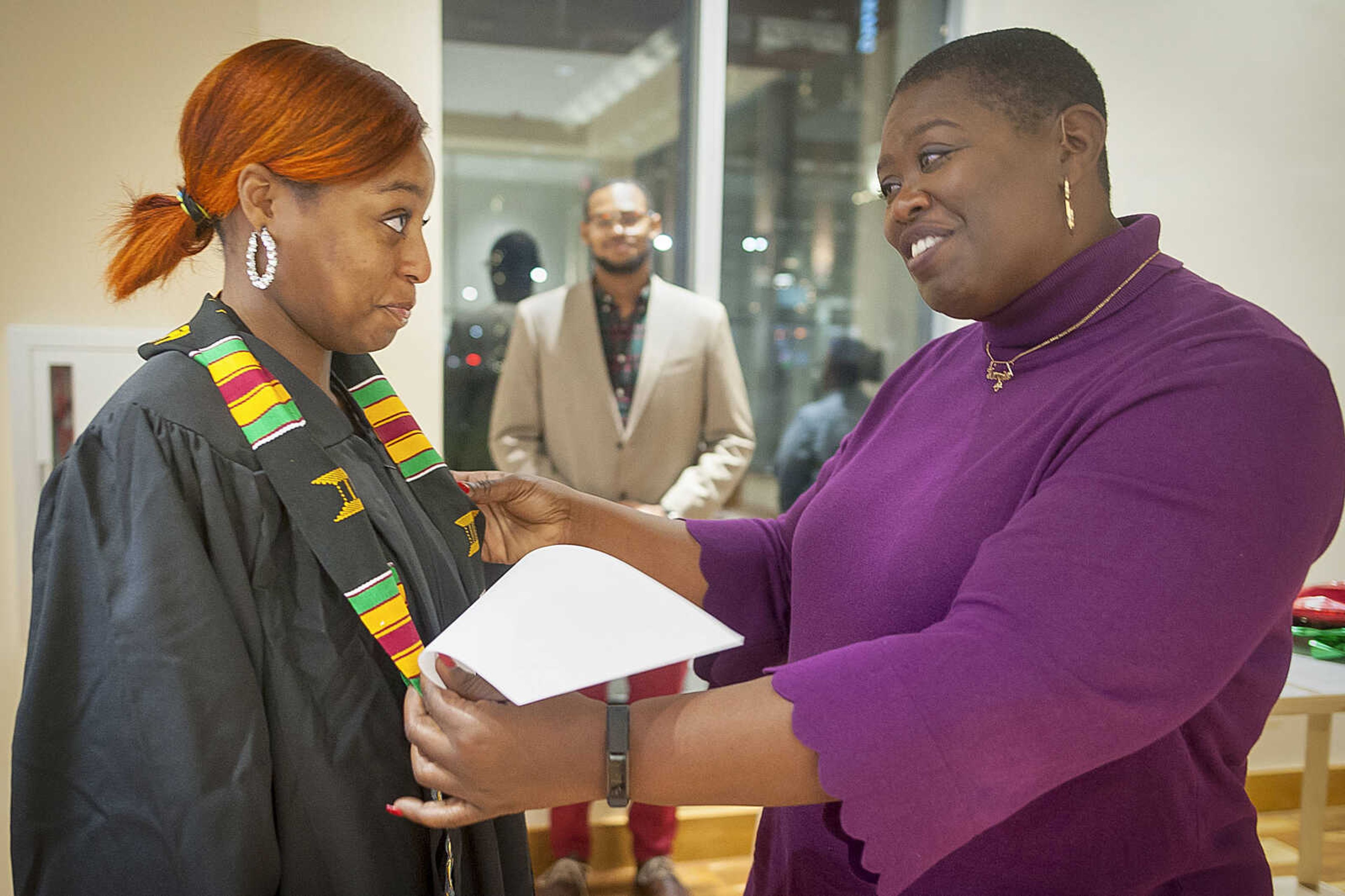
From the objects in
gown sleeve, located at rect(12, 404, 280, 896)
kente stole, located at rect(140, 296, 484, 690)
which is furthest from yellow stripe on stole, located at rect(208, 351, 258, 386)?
gown sleeve, located at rect(12, 404, 280, 896)

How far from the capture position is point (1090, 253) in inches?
41.1

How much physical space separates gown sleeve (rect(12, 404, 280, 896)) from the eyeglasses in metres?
2.29

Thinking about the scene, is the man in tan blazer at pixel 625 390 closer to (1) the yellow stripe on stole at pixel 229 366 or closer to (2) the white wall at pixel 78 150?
(2) the white wall at pixel 78 150

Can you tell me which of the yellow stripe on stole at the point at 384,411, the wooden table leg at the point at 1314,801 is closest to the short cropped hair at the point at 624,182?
the yellow stripe on stole at the point at 384,411

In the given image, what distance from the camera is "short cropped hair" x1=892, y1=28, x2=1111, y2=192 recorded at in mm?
1047

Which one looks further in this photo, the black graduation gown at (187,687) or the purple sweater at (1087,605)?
the black graduation gown at (187,687)

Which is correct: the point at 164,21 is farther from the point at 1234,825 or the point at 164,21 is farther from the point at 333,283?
the point at 1234,825

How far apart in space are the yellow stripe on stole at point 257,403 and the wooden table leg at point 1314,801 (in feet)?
8.32

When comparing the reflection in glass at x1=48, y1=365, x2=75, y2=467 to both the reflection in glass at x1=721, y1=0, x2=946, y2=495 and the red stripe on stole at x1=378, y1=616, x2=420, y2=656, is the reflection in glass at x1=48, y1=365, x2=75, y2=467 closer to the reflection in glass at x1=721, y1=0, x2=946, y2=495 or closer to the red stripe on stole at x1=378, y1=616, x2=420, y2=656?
the red stripe on stole at x1=378, y1=616, x2=420, y2=656

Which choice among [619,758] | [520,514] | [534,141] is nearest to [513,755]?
[619,758]

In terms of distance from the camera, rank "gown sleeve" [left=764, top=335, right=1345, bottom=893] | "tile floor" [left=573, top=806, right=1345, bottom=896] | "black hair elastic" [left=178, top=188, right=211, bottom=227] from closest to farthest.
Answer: "gown sleeve" [left=764, top=335, right=1345, bottom=893], "black hair elastic" [left=178, top=188, right=211, bottom=227], "tile floor" [left=573, top=806, right=1345, bottom=896]

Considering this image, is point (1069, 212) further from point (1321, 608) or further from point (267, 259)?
point (1321, 608)

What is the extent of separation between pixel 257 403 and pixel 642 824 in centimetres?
231

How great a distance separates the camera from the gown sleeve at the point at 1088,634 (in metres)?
0.75
